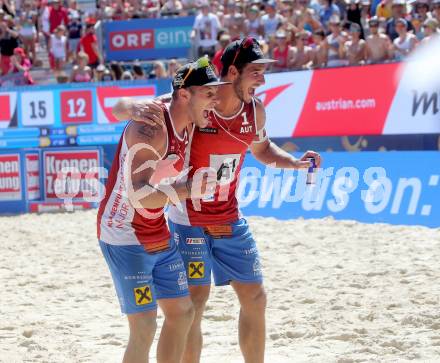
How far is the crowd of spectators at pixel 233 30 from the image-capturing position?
11.5 m

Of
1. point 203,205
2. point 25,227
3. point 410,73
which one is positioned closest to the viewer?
point 203,205

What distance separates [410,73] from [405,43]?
122cm

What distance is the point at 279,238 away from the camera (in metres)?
8.97

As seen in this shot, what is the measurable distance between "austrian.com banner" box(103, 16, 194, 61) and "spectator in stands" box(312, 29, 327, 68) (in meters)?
2.85

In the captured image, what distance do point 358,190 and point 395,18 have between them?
3.46 metres

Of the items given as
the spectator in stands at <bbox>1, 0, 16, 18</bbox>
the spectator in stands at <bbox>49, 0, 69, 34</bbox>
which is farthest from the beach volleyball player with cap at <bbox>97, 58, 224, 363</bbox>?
the spectator in stands at <bbox>1, 0, 16, 18</bbox>

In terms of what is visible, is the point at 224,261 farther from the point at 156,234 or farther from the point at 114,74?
the point at 114,74

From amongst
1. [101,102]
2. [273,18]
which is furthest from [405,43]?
[101,102]

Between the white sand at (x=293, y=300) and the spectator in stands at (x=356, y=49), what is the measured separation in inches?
112

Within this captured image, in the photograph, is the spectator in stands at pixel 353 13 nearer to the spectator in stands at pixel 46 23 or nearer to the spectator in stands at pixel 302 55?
the spectator in stands at pixel 302 55

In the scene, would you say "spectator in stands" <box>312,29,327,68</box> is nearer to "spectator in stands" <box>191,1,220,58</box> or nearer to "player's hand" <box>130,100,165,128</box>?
"spectator in stands" <box>191,1,220,58</box>

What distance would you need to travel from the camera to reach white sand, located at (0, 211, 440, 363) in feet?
→ 16.5

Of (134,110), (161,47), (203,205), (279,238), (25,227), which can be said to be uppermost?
(134,110)

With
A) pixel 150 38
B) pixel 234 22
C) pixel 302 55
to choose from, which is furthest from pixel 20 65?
pixel 302 55
